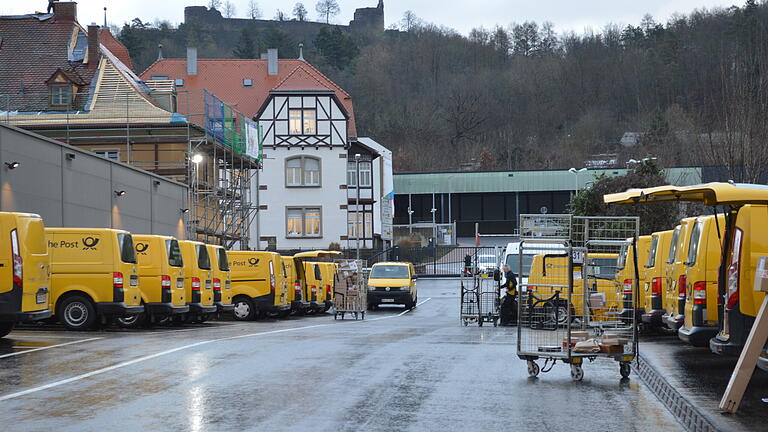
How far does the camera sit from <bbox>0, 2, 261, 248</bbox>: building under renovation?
4747 centimetres

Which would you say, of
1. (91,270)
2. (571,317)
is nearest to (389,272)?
(91,270)

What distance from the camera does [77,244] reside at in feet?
70.9

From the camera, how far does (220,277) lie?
2728cm

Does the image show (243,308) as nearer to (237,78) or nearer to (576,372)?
(576,372)

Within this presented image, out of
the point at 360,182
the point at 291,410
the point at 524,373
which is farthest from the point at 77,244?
the point at 360,182

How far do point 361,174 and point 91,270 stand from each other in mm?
59788

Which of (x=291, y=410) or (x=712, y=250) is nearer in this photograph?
(x=291, y=410)

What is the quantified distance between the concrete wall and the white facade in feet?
97.0

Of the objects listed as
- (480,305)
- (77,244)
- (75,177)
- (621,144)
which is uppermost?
(621,144)

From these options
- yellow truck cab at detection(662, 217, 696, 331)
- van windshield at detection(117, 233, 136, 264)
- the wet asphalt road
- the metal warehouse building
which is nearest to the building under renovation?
van windshield at detection(117, 233, 136, 264)

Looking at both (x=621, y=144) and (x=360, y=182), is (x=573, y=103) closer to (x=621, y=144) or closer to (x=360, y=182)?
(x=621, y=144)

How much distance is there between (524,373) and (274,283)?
16606 millimetres

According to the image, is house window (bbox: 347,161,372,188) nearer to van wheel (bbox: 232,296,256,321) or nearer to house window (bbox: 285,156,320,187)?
house window (bbox: 285,156,320,187)

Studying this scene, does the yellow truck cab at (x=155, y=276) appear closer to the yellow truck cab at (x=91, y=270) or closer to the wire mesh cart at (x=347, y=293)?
the yellow truck cab at (x=91, y=270)
